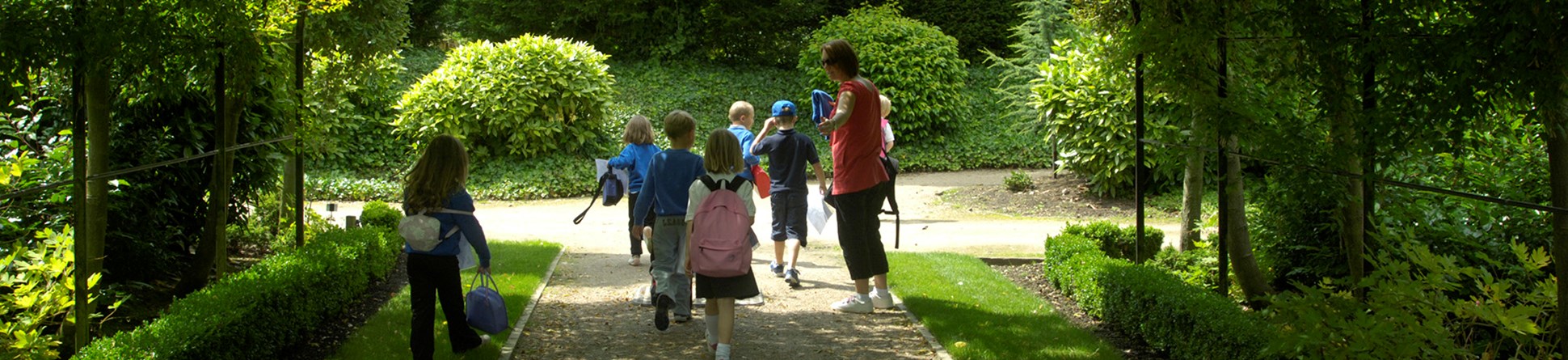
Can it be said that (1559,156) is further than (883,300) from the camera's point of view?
No

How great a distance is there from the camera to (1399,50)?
4043mm

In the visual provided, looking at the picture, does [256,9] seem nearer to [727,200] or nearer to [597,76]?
[727,200]

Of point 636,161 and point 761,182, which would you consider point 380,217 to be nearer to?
point 636,161

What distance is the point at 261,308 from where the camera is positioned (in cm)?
565

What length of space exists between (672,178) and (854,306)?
155 cm

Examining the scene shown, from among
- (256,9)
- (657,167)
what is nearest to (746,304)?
(657,167)

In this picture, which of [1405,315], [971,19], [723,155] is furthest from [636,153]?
[971,19]

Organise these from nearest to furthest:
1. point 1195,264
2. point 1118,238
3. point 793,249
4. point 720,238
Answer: point 720,238, point 1195,264, point 793,249, point 1118,238

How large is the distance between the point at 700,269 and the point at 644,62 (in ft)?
58.0

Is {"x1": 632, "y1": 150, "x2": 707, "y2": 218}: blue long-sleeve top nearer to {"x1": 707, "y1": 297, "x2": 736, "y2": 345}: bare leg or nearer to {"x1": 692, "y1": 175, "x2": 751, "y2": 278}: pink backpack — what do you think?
{"x1": 692, "y1": 175, "x2": 751, "y2": 278}: pink backpack

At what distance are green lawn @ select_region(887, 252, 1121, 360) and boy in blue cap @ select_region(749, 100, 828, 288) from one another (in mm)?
802

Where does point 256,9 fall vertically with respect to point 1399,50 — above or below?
above

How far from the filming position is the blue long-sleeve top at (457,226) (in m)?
5.72

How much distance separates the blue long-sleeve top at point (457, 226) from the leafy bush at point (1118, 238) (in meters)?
5.07
